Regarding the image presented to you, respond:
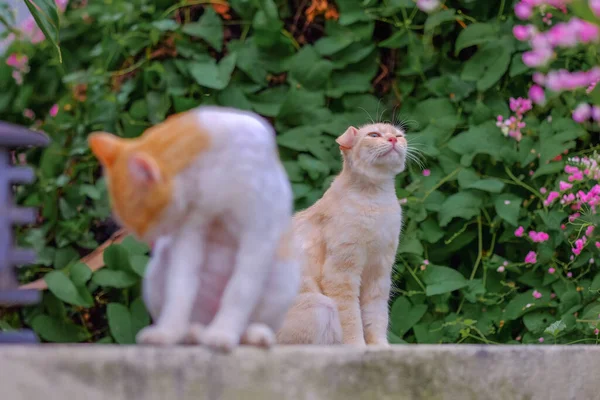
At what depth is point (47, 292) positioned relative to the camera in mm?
2877

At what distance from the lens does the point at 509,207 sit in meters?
2.61

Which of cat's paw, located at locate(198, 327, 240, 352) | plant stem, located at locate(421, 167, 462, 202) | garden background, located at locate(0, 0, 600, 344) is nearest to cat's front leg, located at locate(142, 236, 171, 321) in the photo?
cat's paw, located at locate(198, 327, 240, 352)

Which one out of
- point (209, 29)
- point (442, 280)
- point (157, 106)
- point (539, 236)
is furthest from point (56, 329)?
point (539, 236)

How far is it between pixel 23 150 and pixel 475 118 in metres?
1.88

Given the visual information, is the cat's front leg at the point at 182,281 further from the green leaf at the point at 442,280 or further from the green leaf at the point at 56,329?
the green leaf at the point at 56,329

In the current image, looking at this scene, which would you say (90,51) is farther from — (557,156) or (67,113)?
(557,156)

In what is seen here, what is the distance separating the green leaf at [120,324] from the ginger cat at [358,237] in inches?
38.3

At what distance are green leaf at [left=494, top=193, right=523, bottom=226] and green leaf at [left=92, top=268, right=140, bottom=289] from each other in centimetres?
124

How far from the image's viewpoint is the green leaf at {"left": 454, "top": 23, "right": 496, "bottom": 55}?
110 inches

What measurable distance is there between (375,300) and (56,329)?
145 centimetres

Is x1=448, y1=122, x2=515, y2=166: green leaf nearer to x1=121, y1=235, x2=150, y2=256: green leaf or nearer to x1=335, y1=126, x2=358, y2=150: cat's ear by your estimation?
x1=335, y1=126, x2=358, y2=150: cat's ear

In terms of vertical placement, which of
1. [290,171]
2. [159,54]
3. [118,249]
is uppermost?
[159,54]

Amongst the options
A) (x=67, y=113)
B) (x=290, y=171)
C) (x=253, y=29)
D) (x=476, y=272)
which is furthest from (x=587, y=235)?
(x=67, y=113)

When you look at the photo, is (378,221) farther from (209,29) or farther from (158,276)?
(209,29)
